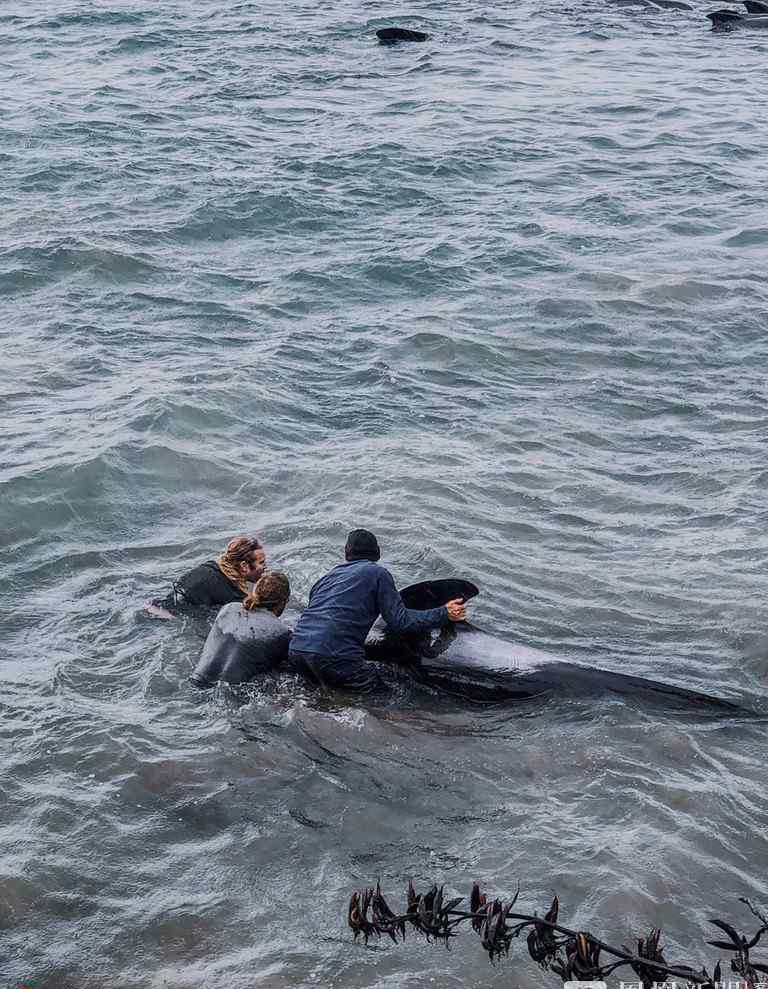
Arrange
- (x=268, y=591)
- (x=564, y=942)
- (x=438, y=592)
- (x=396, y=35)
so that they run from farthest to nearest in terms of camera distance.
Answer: (x=396, y=35)
(x=438, y=592)
(x=268, y=591)
(x=564, y=942)

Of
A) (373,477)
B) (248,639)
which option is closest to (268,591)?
(248,639)

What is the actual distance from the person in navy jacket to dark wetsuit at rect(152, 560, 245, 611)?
0.94 meters

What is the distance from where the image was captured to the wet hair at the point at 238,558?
9.08m

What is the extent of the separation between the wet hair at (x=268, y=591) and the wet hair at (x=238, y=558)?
2.11 feet

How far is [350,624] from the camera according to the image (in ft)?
26.8

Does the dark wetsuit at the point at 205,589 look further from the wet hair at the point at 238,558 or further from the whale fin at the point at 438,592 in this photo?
the whale fin at the point at 438,592

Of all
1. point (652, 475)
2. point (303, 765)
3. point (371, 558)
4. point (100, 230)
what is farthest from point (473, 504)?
point (100, 230)

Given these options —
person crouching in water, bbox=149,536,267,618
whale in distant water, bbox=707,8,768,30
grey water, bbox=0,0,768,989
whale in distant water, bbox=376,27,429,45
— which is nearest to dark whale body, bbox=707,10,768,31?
whale in distant water, bbox=707,8,768,30

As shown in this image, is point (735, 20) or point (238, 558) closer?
point (238, 558)

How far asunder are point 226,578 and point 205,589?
171mm

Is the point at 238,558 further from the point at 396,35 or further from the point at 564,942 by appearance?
the point at 396,35

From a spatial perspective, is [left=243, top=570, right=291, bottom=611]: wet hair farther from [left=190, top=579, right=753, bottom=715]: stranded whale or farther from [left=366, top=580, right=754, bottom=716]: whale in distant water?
[left=366, top=580, right=754, bottom=716]: whale in distant water

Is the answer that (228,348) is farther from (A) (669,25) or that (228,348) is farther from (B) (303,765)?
(A) (669,25)

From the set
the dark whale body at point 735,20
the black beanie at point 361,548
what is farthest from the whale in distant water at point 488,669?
the dark whale body at point 735,20
